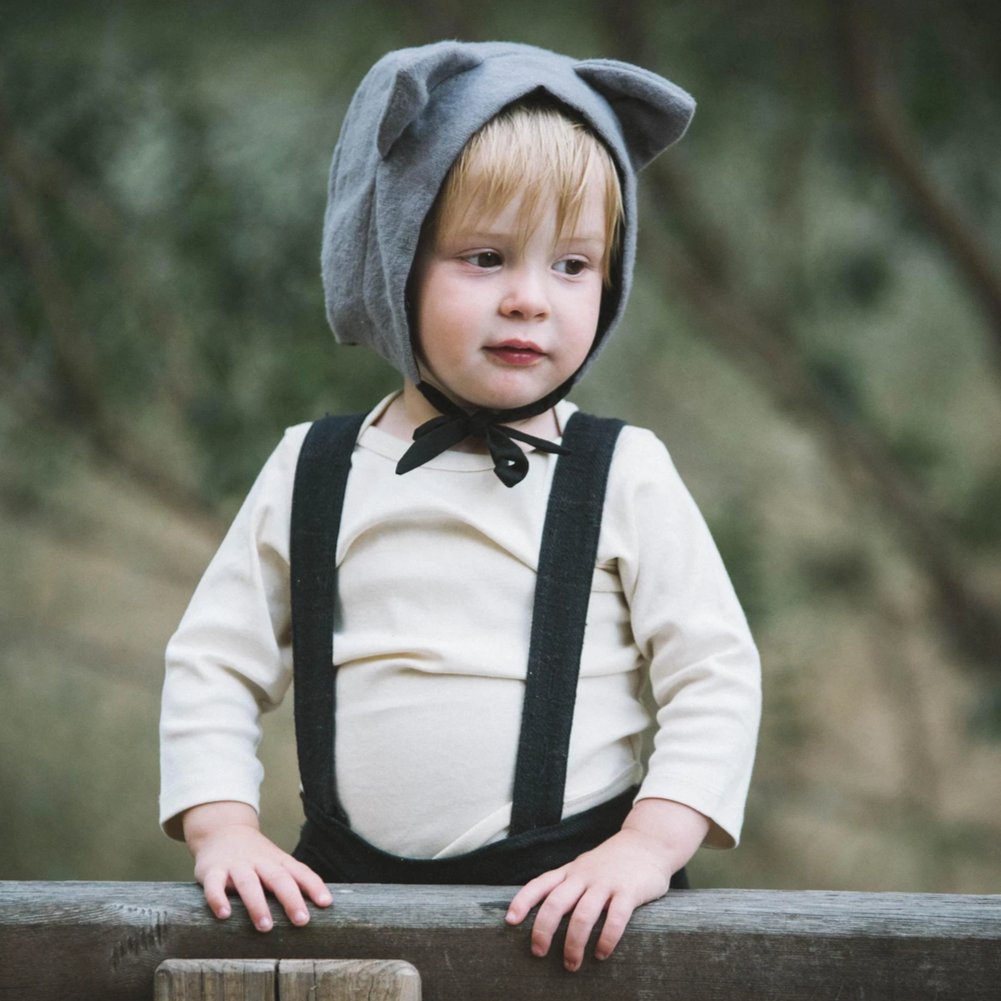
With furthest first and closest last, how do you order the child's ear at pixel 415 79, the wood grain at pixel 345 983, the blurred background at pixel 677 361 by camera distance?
the blurred background at pixel 677 361, the child's ear at pixel 415 79, the wood grain at pixel 345 983

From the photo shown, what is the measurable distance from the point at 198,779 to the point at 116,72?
7.35ft

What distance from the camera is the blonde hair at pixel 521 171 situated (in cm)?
103

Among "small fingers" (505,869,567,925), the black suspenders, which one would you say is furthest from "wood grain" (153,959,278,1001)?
the black suspenders

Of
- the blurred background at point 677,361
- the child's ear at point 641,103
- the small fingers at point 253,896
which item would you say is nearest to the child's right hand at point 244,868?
the small fingers at point 253,896

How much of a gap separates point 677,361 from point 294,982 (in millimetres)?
3098

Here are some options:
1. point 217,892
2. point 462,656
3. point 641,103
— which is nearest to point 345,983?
point 217,892

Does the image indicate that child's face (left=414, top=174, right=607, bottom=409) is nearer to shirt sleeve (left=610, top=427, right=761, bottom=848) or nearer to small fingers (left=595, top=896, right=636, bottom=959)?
shirt sleeve (left=610, top=427, right=761, bottom=848)

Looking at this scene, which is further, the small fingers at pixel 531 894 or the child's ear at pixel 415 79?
the child's ear at pixel 415 79

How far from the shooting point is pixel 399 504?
1083 mm

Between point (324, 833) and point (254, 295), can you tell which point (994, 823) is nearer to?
point (254, 295)

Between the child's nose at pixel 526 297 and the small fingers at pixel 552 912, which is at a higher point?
the child's nose at pixel 526 297

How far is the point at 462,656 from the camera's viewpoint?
1040 mm

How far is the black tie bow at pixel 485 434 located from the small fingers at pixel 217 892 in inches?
14.4

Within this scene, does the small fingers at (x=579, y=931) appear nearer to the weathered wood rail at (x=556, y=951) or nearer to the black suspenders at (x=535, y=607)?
the weathered wood rail at (x=556, y=951)
